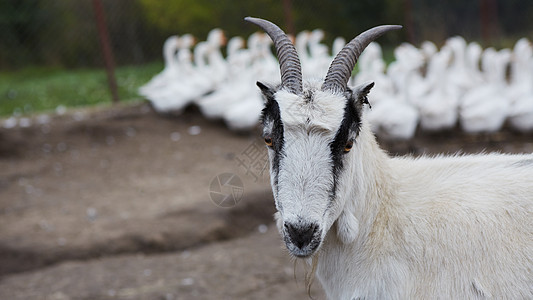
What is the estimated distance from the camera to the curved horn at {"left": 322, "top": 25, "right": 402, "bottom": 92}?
3.07 metres

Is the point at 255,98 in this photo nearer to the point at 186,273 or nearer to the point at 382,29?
the point at 186,273

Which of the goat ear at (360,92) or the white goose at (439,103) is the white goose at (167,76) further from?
the goat ear at (360,92)

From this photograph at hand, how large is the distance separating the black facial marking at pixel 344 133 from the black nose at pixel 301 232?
0.73 ft

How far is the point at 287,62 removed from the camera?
320 centimetres

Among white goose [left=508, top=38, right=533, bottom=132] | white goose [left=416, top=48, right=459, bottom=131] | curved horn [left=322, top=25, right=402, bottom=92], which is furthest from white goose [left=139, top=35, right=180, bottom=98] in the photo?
curved horn [left=322, top=25, right=402, bottom=92]

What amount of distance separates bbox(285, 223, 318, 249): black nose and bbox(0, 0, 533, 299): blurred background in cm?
146

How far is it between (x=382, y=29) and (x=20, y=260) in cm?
502

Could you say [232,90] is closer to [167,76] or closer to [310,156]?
[167,76]

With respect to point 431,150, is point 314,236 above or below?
above

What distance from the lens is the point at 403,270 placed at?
10.4 ft

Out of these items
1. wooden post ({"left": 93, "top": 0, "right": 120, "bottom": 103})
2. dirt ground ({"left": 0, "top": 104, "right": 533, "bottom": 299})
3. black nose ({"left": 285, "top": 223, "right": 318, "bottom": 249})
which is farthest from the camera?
wooden post ({"left": 93, "top": 0, "right": 120, "bottom": 103})

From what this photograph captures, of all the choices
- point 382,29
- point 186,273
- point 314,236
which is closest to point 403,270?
point 314,236

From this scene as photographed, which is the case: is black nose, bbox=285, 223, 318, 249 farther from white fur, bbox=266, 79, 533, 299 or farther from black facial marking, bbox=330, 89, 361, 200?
black facial marking, bbox=330, 89, 361, 200

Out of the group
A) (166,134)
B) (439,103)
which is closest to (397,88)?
(439,103)
